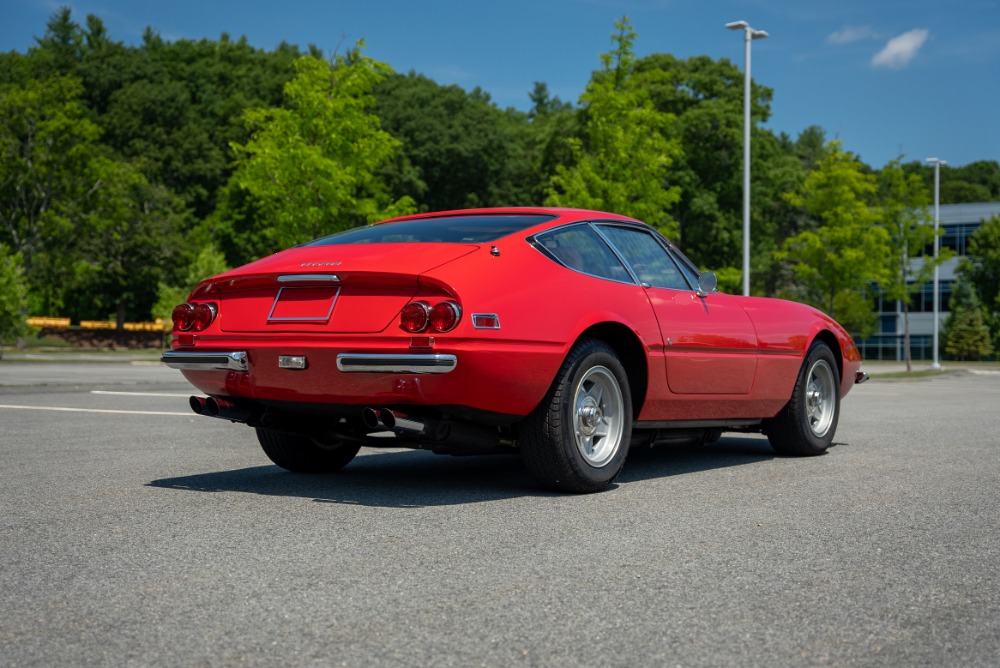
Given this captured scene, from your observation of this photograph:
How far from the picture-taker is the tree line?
30.0m

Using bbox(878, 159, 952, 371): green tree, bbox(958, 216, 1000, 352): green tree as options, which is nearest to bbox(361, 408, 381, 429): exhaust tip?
bbox(878, 159, 952, 371): green tree

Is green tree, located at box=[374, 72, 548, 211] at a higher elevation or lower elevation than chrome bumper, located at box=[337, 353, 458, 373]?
higher

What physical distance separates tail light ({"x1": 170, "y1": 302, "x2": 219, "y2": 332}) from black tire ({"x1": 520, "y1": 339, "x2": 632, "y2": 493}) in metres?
1.83

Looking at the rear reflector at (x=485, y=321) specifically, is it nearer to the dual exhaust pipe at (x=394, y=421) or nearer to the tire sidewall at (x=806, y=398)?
the dual exhaust pipe at (x=394, y=421)

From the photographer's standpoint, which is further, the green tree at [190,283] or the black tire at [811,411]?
the green tree at [190,283]

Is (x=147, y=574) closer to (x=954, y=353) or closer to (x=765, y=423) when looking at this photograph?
(x=765, y=423)

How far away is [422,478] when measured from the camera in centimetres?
695

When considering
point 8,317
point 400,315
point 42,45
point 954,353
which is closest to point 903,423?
point 400,315

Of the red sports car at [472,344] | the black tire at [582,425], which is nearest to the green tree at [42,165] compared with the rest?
the red sports car at [472,344]

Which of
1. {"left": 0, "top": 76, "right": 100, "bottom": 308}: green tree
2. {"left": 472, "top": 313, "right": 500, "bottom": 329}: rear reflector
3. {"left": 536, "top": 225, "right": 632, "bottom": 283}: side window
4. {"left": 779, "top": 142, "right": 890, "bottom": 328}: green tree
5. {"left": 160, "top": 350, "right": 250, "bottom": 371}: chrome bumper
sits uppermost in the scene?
{"left": 0, "top": 76, "right": 100, "bottom": 308}: green tree

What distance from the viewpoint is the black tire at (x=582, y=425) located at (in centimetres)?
598

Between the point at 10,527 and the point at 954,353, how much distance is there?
60765 millimetres

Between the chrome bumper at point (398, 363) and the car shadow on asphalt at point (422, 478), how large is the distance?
725 millimetres

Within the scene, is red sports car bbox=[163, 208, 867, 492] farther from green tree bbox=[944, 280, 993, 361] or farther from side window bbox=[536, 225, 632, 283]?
green tree bbox=[944, 280, 993, 361]
